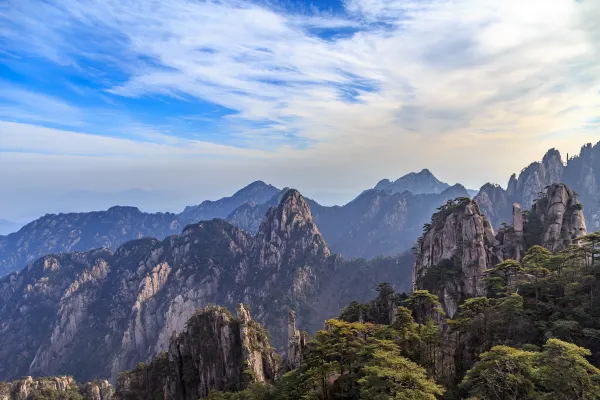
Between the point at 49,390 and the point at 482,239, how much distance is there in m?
125

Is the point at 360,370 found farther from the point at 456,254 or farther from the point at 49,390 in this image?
the point at 49,390

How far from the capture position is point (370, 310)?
76.3 m

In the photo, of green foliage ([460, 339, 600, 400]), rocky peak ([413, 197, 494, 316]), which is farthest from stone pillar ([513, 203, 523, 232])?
green foliage ([460, 339, 600, 400])

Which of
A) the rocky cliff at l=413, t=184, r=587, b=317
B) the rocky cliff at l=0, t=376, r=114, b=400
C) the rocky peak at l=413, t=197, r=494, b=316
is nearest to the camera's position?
the rocky cliff at l=413, t=184, r=587, b=317

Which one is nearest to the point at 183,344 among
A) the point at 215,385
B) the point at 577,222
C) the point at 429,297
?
the point at 215,385

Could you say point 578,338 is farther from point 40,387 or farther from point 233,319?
point 40,387

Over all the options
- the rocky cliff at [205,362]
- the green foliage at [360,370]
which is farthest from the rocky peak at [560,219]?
the rocky cliff at [205,362]

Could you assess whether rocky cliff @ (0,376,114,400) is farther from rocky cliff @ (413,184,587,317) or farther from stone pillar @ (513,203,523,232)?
stone pillar @ (513,203,523,232)

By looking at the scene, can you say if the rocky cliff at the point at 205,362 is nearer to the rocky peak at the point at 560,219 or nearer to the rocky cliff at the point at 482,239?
the rocky cliff at the point at 482,239

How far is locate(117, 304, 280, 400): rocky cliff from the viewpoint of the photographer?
82375 millimetres

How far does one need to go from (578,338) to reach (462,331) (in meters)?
12.4

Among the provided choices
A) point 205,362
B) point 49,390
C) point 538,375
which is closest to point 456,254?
point 538,375

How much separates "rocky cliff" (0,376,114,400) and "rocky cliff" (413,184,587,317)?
3498 inches

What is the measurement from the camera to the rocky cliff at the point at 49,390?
92.6 meters
